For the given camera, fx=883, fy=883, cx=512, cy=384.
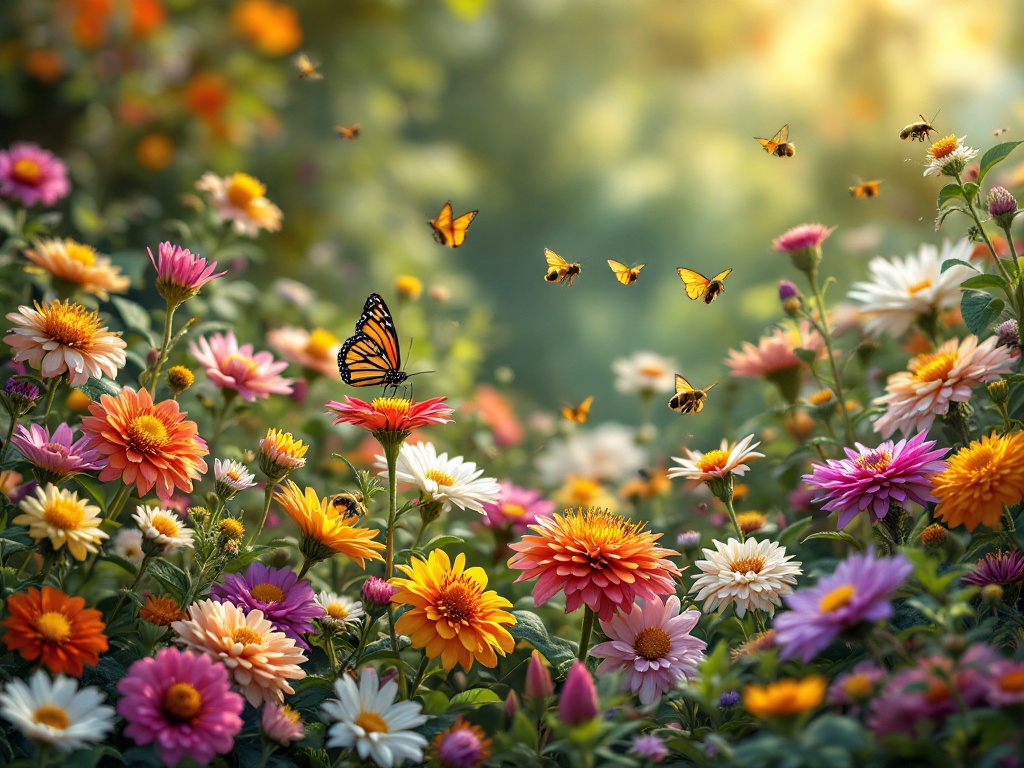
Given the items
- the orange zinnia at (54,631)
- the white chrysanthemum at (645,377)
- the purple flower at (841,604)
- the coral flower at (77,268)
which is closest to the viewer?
the purple flower at (841,604)

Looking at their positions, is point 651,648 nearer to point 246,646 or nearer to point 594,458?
point 246,646

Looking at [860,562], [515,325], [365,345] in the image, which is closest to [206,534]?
[365,345]

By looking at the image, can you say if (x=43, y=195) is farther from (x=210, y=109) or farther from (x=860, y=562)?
(x=860, y=562)

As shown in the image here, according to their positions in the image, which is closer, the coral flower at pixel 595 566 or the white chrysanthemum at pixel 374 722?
the white chrysanthemum at pixel 374 722

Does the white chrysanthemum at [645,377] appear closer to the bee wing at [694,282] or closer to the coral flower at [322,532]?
the bee wing at [694,282]

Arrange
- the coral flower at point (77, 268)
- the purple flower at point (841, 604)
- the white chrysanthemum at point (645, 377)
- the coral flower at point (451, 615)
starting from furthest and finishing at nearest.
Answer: the white chrysanthemum at point (645, 377), the coral flower at point (77, 268), the coral flower at point (451, 615), the purple flower at point (841, 604)

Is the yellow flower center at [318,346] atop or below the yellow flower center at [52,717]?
atop

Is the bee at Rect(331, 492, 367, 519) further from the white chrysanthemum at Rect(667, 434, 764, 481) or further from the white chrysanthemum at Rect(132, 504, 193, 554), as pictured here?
the white chrysanthemum at Rect(667, 434, 764, 481)

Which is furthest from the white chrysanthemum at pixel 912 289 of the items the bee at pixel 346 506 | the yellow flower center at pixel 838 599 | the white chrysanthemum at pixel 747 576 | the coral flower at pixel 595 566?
the bee at pixel 346 506
